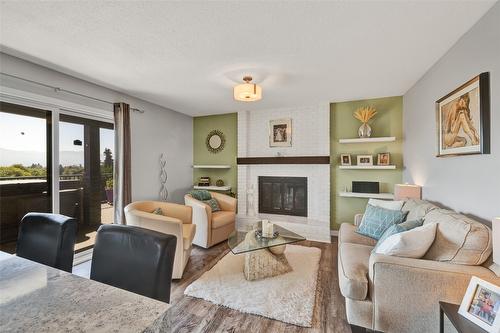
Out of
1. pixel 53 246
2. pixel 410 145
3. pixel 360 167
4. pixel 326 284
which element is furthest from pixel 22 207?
pixel 410 145

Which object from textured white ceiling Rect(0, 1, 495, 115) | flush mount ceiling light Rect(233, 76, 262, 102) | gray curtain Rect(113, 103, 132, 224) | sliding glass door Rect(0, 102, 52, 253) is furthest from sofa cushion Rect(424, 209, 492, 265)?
sliding glass door Rect(0, 102, 52, 253)

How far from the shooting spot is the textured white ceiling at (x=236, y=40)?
1578 mm

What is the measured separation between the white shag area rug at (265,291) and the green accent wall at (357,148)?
1559mm

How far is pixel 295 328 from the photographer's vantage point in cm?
Result: 172

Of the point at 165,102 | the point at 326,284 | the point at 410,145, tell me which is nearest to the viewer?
the point at 326,284

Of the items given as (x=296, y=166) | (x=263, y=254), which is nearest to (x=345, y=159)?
(x=296, y=166)

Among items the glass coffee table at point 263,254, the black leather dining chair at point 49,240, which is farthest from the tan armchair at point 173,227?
the black leather dining chair at point 49,240

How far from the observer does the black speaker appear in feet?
12.0

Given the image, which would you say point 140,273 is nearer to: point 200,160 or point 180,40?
point 180,40

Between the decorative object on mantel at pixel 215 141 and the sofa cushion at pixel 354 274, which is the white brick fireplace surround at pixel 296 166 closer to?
the decorative object on mantel at pixel 215 141

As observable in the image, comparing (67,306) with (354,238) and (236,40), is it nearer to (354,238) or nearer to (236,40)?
(236,40)

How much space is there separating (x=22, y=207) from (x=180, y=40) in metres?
2.51

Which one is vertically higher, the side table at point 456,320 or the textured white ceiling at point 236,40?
the textured white ceiling at point 236,40

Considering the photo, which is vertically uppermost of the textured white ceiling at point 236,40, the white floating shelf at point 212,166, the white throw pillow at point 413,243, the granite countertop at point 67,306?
the textured white ceiling at point 236,40
